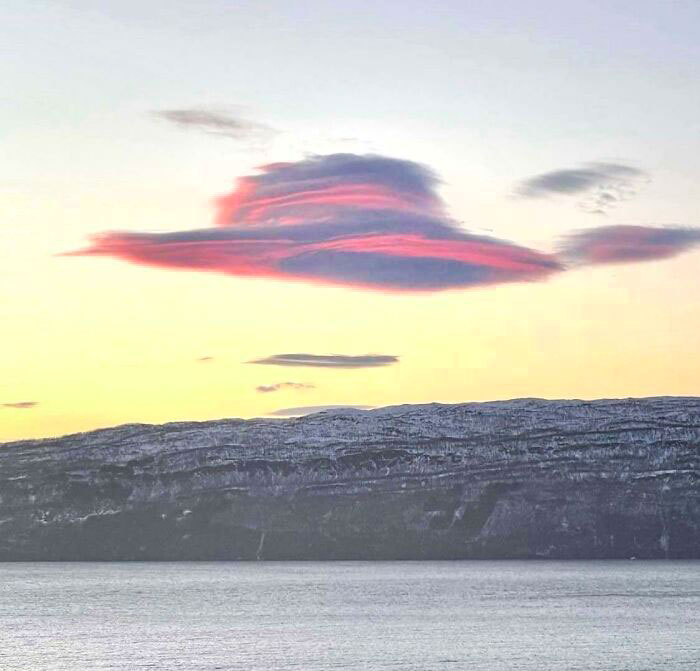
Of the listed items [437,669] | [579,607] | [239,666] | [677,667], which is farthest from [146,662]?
[579,607]

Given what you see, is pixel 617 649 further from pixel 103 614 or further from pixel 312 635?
pixel 103 614

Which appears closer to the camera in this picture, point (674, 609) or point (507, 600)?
point (674, 609)

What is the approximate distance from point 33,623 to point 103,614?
18.1 meters

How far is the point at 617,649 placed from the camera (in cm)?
12138

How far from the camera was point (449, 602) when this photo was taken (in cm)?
19288

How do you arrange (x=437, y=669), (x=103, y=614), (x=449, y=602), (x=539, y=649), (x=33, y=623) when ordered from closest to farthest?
(x=437, y=669) → (x=539, y=649) → (x=33, y=623) → (x=103, y=614) → (x=449, y=602)

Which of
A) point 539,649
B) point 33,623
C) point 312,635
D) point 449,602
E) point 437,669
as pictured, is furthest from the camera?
point 449,602

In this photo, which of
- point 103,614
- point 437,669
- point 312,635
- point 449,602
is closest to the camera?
point 437,669

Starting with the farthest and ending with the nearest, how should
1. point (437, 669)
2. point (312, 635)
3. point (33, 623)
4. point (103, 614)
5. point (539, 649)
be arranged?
point (103, 614)
point (33, 623)
point (312, 635)
point (539, 649)
point (437, 669)

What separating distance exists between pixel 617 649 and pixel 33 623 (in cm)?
6884

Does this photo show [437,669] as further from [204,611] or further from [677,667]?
[204,611]

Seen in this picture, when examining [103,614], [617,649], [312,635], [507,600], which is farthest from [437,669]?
[507,600]

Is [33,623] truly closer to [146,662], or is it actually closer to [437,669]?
[146,662]

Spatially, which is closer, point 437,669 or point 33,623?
point 437,669
